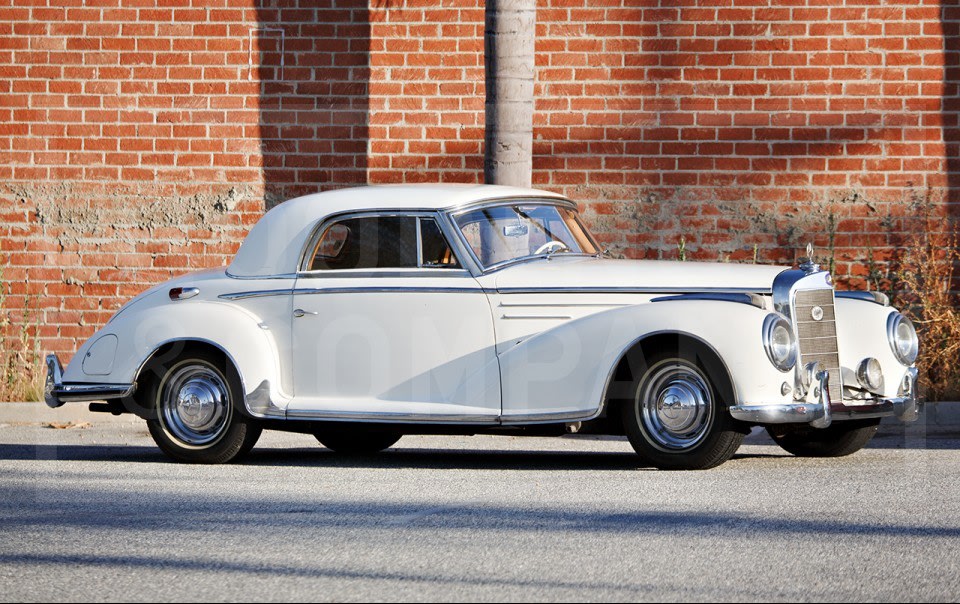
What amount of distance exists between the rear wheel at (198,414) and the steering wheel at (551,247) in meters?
1.93

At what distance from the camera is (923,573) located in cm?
531

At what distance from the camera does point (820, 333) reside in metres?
8.25

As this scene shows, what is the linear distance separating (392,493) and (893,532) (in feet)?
7.99

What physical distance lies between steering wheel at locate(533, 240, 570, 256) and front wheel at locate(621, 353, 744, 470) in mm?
1157

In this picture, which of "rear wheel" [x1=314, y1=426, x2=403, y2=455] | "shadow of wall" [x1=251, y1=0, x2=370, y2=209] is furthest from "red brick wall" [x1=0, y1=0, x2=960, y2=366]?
"rear wheel" [x1=314, y1=426, x2=403, y2=455]

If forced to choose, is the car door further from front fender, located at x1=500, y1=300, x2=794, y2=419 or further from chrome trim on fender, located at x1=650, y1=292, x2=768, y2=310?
chrome trim on fender, located at x1=650, y1=292, x2=768, y2=310

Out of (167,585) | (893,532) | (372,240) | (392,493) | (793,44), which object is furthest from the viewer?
(793,44)

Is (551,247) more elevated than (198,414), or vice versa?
(551,247)

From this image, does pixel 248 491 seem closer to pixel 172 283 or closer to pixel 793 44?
pixel 172 283

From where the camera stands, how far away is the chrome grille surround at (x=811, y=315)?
8.02 metres

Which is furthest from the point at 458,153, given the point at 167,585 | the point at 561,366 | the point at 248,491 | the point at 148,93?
the point at 167,585

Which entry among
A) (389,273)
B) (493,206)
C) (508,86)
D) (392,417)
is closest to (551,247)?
(493,206)

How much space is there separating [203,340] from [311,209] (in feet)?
3.30

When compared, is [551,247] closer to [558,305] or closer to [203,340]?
[558,305]
